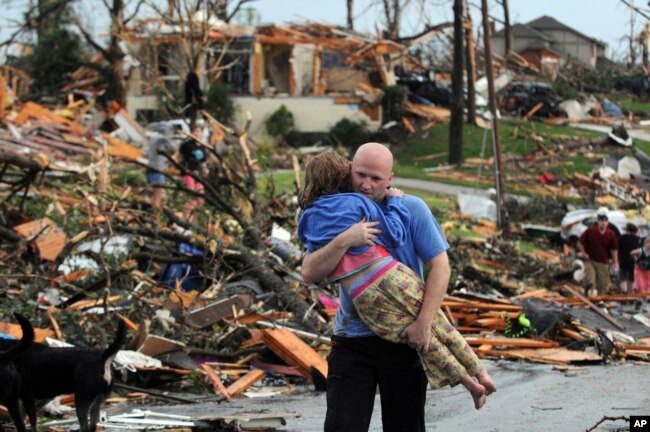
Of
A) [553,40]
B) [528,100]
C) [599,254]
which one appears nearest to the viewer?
[599,254]

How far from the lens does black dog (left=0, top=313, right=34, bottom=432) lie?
676cm

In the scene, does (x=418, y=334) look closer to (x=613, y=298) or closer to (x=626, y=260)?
(x=613, y=298)

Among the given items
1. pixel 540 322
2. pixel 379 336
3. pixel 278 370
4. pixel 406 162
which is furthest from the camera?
pixel 406 162

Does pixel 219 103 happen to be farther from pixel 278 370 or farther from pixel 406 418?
pixel 406 418

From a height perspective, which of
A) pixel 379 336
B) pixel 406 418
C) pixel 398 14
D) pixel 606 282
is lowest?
pixel 606 282

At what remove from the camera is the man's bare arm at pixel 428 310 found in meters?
4.86

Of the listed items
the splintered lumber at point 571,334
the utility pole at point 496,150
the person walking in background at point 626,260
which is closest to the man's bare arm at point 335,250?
the splintered lumber at point 571,334

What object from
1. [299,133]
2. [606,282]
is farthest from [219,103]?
[606,282]

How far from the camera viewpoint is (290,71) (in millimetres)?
43188

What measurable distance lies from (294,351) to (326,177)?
16.8ft

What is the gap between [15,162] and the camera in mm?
12516

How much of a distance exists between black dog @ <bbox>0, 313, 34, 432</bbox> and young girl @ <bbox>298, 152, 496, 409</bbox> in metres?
2.49

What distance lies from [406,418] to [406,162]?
32555mm

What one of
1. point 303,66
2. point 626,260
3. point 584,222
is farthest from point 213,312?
point 303,66
